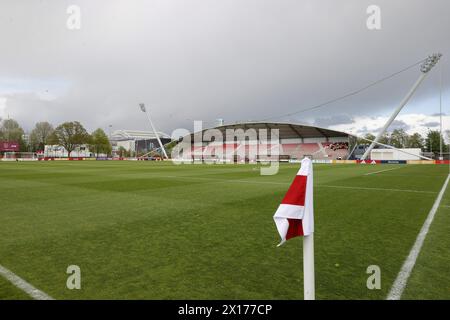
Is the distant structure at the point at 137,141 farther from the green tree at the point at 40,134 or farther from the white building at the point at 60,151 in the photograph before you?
the green tree at the point at 40,134

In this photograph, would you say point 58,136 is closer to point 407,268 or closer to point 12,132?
point 12,132

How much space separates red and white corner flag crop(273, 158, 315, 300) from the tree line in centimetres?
9423

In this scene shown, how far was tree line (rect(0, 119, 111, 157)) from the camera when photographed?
277 ft

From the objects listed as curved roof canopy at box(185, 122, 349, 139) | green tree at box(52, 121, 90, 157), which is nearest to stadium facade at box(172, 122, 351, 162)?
curved roof canopy at box(185, 122, 349, 139)

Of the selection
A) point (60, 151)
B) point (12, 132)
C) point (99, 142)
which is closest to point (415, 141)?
point (99, 142)

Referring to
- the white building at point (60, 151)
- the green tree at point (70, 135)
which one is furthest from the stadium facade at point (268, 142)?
the white building at point (60, 151)

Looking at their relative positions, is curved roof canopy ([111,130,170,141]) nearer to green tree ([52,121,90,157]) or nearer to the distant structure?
the distant structure

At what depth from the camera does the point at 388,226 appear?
254 inches

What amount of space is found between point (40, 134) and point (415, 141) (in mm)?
142918

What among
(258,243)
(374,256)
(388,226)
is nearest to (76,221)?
(258,243)

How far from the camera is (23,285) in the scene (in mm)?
3371

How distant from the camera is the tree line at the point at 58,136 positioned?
84375 mm
